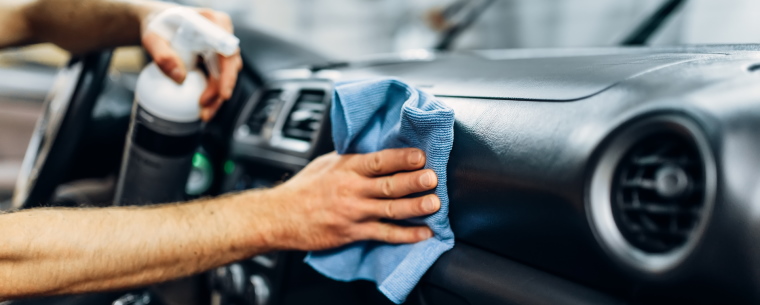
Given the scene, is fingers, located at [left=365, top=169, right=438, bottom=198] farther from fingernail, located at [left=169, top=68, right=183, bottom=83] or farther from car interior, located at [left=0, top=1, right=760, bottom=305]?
fingernail, located at [left=169, top=68, right=183, bottom=83]

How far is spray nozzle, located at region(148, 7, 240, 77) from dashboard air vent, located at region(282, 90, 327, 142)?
167 mm

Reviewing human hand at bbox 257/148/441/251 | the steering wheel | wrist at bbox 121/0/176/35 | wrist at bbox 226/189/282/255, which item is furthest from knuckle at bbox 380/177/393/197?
the steering wheel

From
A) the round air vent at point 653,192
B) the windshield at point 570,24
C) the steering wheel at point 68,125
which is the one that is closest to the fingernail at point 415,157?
the round air vent at point 653,192

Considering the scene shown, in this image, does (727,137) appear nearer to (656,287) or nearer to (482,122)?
(656,287)

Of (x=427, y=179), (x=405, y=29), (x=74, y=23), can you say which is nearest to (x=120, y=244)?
(x=427, y=179)

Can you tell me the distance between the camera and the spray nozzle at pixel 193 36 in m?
0.77

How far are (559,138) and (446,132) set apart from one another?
4.4 inches

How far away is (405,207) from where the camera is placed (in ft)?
2.05

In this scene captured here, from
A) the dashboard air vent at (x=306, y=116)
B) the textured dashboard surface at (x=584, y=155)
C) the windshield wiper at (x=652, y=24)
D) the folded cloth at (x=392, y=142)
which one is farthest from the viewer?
the windshield wiper at (x=652, y=24)

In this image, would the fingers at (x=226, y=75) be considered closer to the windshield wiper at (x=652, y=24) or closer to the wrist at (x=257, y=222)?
the wrist at (x=257, y=222)

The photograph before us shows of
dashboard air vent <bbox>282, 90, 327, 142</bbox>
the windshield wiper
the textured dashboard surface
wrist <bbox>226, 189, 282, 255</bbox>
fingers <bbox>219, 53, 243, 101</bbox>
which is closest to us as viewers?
the textured dashboard surface

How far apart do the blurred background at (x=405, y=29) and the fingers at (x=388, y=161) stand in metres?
0.67

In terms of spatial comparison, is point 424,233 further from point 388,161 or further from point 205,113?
point 205,113

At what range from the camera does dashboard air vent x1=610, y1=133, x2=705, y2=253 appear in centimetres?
43
